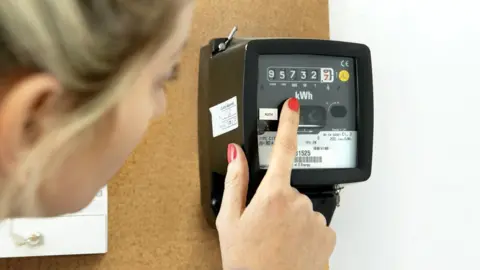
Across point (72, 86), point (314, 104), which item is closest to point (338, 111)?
point (314, 104)

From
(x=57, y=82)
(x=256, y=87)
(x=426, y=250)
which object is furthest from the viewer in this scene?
(x=426, y=250)

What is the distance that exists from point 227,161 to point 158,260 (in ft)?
0.61

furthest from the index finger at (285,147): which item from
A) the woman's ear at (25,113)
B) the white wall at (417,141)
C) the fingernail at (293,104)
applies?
the woman's ear at (25,113)

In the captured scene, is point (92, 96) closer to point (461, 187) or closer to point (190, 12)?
point (190, 12)

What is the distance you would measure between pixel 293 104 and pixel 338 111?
0.23ft

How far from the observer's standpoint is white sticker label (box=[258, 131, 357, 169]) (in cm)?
76

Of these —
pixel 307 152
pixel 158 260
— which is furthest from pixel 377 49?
pixel 158 260

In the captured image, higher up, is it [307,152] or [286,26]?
[286,26]

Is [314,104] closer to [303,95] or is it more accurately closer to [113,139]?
[303,95]

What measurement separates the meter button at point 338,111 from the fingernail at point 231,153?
127mm

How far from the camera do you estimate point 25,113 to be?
41cm

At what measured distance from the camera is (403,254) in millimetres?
902

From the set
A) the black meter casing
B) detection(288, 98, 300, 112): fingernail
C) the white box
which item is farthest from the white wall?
the white box

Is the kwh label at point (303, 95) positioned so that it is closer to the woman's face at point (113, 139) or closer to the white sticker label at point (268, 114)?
the white sticker label at point (268, 114)
